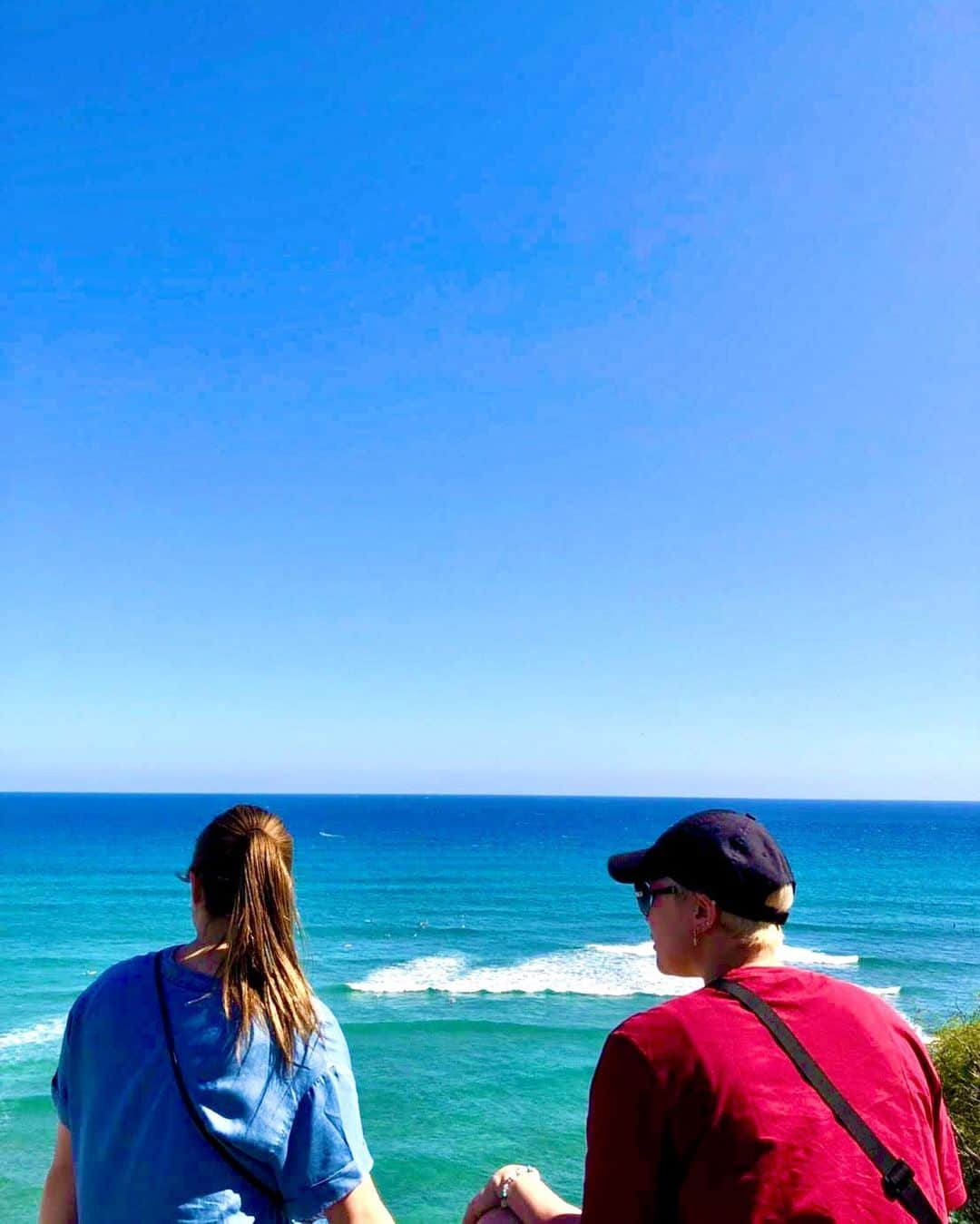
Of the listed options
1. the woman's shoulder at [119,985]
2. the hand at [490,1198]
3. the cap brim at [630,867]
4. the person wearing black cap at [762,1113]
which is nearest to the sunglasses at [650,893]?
the cap brim at [630,867]

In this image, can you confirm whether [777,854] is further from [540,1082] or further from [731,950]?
[540,1082]

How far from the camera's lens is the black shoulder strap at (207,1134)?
1752 millimetres

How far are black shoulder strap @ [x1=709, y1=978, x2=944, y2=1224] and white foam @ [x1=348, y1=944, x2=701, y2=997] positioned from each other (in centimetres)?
2707

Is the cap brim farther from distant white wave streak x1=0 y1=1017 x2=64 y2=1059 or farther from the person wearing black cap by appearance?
distant white wave streak x1=0 y1=1017 x2=64 y2=1059

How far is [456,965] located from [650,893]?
32164mm

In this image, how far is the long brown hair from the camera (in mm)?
1837

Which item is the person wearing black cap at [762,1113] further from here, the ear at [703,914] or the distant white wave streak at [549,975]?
the distant white wave streak at [549,975]

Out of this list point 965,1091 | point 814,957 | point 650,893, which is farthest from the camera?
point 814,957

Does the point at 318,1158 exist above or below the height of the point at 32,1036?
above

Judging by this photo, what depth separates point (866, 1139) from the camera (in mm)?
1489

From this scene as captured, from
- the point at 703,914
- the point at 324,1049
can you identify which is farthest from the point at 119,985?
the point at 703,914

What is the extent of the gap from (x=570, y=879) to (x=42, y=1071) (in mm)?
43018

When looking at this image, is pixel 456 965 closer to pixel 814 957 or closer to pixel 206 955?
pixel 814 957

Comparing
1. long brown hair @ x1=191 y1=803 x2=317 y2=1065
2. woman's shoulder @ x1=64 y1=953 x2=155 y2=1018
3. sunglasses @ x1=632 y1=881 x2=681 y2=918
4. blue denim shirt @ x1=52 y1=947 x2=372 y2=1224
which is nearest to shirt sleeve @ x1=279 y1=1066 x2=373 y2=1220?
blue denim shirt @ x1=52 y1=947 x2=372 y2=1224
